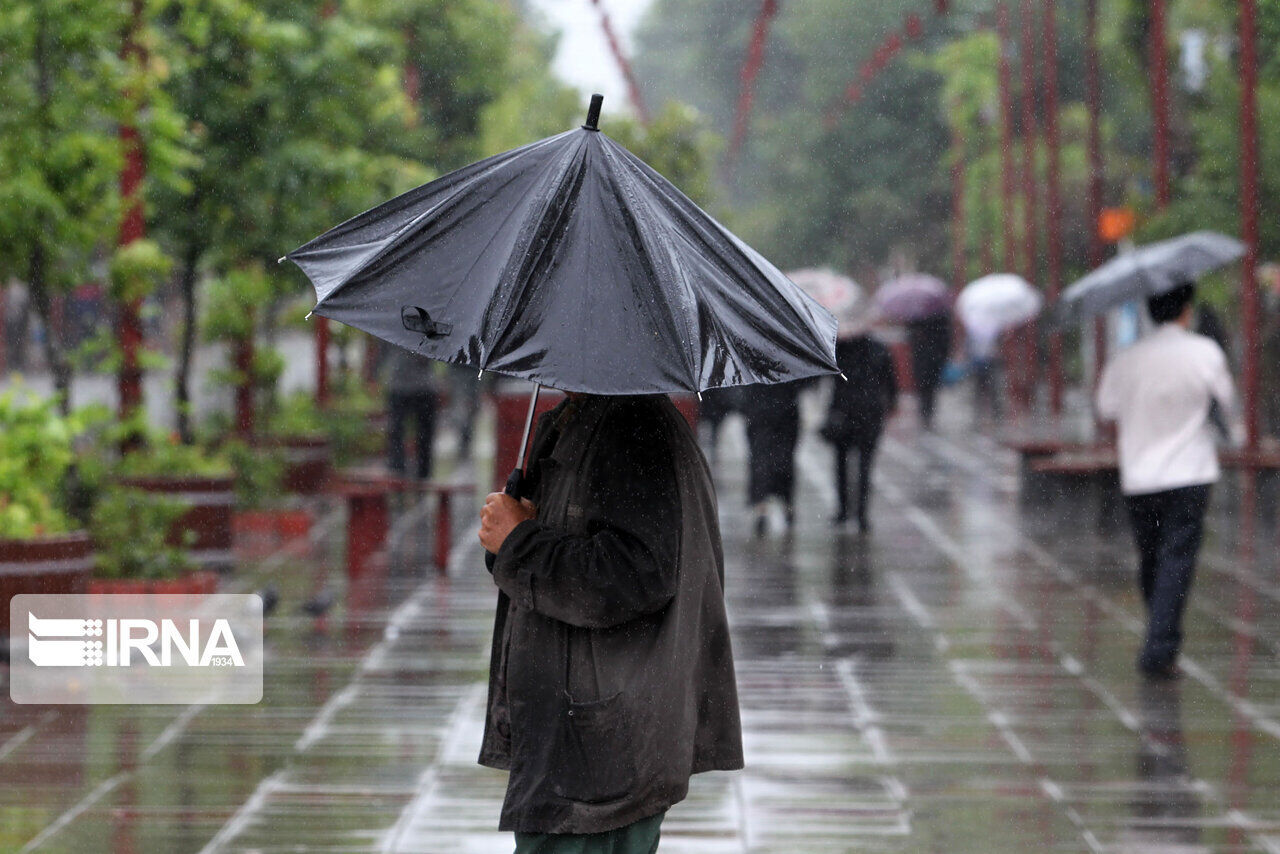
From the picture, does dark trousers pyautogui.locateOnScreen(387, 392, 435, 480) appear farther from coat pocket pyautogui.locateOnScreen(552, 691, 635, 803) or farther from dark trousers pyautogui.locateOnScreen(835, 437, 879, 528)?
coat pocket pyautogui.locateOnScreen(552, 691, 635, 803)

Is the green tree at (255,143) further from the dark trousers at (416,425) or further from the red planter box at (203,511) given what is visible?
the dark trousers at (416,425)

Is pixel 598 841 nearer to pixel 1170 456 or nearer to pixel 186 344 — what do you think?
pixel 1170 456

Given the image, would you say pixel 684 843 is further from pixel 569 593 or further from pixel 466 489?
pixel 466 489

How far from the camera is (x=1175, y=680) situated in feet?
29.8

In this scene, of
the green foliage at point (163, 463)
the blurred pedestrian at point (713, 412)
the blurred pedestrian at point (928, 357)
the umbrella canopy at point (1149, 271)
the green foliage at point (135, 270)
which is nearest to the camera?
the umbrella canopy at point (1149, 271)

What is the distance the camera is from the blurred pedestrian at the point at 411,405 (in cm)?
1664

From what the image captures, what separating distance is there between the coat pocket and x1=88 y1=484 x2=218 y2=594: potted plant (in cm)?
670

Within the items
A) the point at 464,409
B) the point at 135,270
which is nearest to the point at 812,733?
the point at 135,270

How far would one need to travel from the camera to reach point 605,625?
3951mm

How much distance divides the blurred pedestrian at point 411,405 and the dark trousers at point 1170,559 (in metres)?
8.15

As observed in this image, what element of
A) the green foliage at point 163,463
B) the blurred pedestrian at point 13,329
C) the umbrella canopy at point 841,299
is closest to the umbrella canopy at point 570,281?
the green foliage at point 163,463

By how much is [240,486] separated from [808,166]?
47.4 m

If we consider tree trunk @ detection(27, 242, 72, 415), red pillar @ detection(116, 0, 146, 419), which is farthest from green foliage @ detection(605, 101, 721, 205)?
tree trunk @ detection(27, 242, 72, 415)

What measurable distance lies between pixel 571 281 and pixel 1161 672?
235 inches
